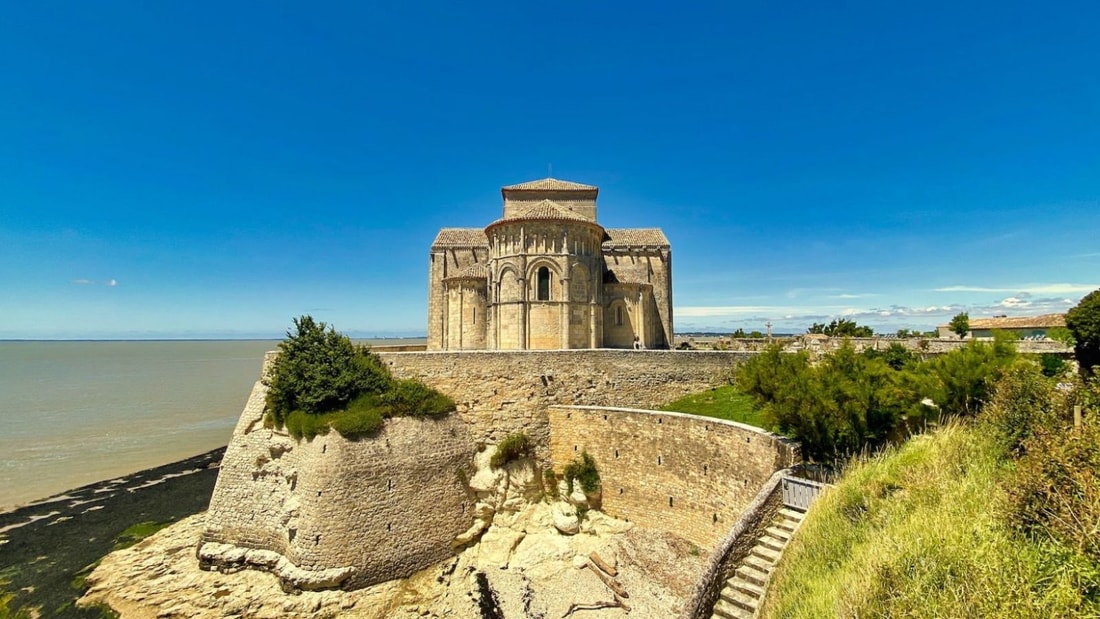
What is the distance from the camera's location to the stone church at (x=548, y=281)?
64.6 ft

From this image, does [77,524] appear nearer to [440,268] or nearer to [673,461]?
[440,268]

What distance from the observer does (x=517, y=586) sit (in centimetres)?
1227

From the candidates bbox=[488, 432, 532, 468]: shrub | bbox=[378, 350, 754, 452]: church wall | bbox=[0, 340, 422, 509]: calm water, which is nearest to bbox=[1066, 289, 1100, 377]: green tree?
bbox=[378, 350, 754, 452]: church wall

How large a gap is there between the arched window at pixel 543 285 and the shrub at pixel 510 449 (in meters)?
6.42

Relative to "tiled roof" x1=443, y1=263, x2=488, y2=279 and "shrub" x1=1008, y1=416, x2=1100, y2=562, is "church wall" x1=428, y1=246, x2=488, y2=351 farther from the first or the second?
"shrub" x1=1008, y1=416, x2=1100, y2=562

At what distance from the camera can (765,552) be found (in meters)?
8.26

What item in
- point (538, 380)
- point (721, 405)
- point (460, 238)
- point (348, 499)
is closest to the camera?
point (348, 499)

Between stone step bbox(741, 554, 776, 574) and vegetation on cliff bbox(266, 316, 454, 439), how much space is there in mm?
10161

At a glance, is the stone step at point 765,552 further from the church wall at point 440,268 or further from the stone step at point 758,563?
the church wall at point 440,268

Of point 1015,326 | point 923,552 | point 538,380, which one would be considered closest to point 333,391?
point 538,380

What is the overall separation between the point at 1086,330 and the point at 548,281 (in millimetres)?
18159

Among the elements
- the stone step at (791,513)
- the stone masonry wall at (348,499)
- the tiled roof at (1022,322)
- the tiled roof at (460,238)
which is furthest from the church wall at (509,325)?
the tiled roof at (1022,322)

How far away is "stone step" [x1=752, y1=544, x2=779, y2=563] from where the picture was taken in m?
8.12

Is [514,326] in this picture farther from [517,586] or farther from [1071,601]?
[1071,601]
